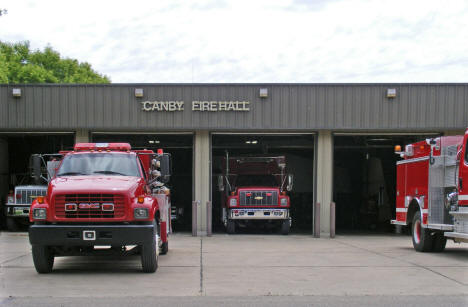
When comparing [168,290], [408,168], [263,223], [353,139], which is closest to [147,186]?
[168,290]

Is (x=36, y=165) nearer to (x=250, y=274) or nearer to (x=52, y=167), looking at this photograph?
(x=52, y=167)

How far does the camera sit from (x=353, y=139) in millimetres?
28094

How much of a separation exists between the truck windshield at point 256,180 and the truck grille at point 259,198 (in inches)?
45.3

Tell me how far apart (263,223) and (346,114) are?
5442 millimetres

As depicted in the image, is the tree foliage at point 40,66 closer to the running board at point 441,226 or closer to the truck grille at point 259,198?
the truck grille at point 259,198

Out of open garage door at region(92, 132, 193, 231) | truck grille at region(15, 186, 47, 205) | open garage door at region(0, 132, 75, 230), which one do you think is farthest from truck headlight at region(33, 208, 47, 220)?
open garage door at region(0, 132, 75, 230)

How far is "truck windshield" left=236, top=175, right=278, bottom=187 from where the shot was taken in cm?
2335

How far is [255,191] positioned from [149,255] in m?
12.0

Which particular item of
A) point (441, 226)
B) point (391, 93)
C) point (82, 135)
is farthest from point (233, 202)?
point (441, 226)

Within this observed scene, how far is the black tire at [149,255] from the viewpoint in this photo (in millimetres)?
10173

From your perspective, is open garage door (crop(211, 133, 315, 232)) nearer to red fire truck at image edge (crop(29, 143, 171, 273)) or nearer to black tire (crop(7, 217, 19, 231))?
black tire (crop(7, 217, 19, 231))

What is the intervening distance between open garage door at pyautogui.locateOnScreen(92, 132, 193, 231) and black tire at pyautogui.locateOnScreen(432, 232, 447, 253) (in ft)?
35.7

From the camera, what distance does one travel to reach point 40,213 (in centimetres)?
1009

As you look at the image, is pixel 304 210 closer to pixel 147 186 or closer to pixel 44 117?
pixel 44 117
